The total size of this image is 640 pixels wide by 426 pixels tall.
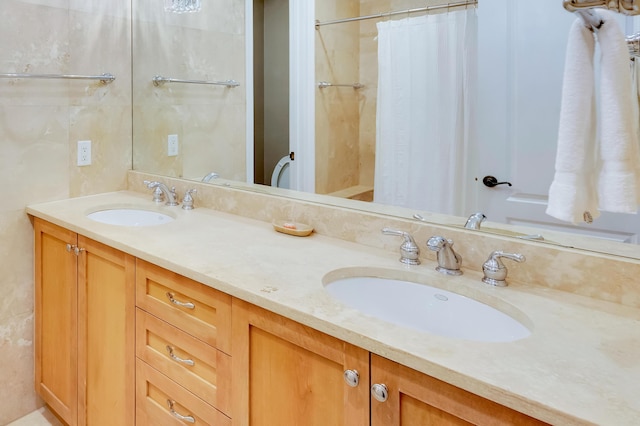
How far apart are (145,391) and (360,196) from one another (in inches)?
35.8

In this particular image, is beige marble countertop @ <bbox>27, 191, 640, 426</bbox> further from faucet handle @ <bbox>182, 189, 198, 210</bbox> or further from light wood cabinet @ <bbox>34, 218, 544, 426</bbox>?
faucet handle @ <bbox>182, 189, 198, 210</bbox>

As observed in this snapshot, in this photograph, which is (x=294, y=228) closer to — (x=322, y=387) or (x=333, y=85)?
(x=333, y=85)

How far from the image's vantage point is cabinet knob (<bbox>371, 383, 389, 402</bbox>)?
A: 815 millimetres

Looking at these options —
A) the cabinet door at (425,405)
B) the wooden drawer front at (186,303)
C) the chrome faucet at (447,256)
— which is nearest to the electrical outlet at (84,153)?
the wooden drawer front at (186,303)

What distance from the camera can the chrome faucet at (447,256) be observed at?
116cm

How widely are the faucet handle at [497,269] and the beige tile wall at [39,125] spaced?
1.82 metres

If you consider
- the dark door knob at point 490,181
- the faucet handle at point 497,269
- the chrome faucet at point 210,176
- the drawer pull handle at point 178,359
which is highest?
the chrome faucet at point 210,176

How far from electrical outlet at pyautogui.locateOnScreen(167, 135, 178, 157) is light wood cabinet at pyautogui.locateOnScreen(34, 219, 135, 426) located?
638 millimetres

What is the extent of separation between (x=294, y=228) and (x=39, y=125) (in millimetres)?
1226

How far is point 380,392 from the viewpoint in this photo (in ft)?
2.69

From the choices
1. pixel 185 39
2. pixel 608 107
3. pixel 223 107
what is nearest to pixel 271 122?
pixel 223 107

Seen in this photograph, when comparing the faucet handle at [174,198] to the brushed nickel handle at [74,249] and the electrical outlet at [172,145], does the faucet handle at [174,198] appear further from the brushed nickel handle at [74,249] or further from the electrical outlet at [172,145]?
the brushed nickel handle at [74,249]

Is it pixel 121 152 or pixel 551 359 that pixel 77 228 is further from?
pixel 551 359

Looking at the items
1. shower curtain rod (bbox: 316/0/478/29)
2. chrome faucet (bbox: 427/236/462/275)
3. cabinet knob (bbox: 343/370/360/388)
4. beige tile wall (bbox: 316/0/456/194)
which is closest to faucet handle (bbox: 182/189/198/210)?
beige tile wall (bbox: 316/0/456/194)
